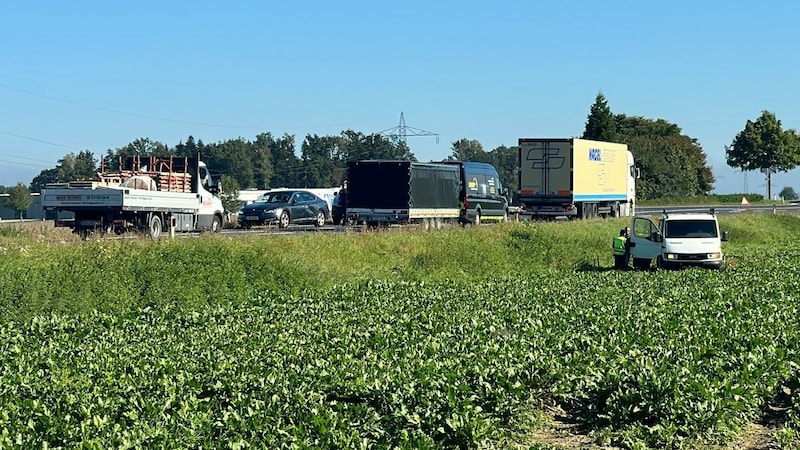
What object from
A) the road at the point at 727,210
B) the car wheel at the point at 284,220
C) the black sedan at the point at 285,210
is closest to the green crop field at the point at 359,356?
the black sedan at the point at 285,210

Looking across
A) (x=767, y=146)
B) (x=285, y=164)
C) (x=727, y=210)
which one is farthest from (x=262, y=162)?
(x=727, y=210)

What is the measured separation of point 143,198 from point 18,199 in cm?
5084

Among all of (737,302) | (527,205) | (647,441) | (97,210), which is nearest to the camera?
(647,441)

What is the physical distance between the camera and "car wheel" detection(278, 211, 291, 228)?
135ft

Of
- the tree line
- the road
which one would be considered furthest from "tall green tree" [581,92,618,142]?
the road

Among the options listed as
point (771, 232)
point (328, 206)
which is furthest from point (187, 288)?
point (771, 232)

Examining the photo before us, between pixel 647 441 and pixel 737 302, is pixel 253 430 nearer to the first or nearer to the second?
pixel 647 441

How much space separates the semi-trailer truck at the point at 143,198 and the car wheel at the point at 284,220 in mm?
3708

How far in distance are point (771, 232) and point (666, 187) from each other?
1645 inches

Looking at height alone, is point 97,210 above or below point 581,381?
above

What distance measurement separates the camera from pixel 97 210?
95.9 feet

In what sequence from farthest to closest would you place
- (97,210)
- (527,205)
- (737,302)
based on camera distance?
(527,205) → (97,210) → (737,302)

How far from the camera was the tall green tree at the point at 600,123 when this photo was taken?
9338 cm

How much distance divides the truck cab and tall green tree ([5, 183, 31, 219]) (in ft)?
183
